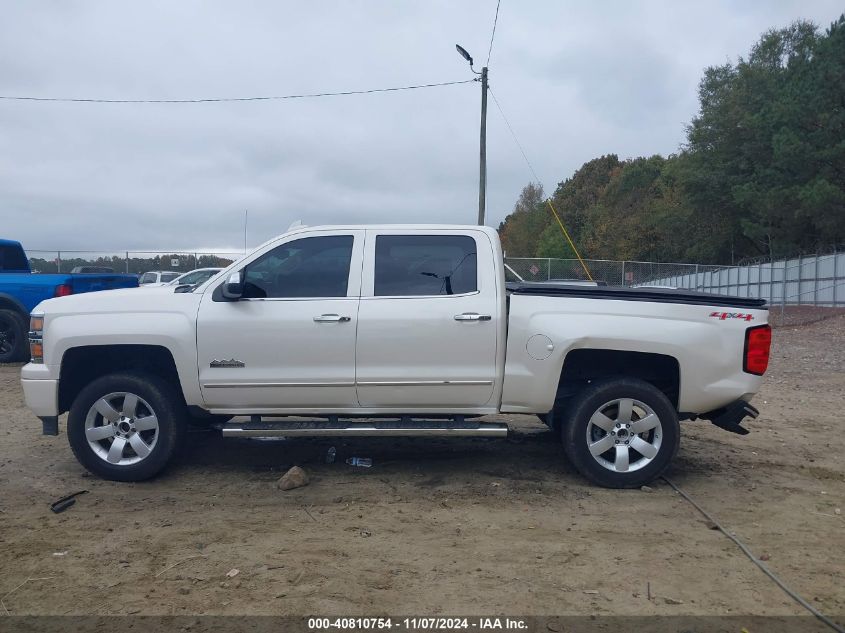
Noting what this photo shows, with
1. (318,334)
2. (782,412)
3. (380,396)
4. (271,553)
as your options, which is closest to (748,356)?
(380,396)

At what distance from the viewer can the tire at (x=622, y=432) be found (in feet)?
18.6

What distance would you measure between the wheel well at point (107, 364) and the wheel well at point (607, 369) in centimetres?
309

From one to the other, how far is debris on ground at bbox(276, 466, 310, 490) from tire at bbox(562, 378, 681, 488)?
6.70 feet

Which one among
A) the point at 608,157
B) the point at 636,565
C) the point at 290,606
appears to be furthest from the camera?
the point at 608,157

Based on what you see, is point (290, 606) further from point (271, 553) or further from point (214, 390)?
point (214, 390)

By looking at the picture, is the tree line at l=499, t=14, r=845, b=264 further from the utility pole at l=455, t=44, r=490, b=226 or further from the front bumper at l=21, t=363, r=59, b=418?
the front bumper at l=21, t=363, r=59, b=418

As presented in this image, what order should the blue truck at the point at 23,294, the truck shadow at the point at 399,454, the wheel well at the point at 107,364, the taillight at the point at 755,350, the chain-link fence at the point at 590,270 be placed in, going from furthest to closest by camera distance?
the chain-link fence at the point at 590,270, the blue truck at the point at 23,294, the truck shadow at the point at 399,454, the wheel well at the point at 107,364, the taillight at the point at 755,350

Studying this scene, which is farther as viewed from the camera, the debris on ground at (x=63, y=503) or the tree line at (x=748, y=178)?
the tree line at (x=748, y=178)

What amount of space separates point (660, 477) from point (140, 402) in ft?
13.7

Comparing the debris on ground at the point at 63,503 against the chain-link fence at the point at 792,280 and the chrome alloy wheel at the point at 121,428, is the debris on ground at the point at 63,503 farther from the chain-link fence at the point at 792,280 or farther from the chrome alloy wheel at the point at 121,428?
the chain-link fence at the point at 792,280

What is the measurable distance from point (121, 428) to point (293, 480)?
141 centimetres

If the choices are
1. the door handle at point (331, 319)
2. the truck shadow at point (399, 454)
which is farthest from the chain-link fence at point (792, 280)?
the door handle at point (331, 319)

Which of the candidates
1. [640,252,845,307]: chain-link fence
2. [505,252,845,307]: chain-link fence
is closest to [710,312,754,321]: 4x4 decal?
[505,252,845,307]: chain-link fence

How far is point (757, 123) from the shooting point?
3541cm
